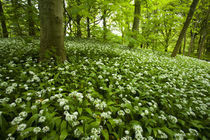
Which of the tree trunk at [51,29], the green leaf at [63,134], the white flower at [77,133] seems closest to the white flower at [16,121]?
the green leaf at [63,134]

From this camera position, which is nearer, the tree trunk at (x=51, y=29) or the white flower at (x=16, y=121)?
the white flower at (x=16, y=121)

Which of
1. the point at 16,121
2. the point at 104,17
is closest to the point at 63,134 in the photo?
the point at 16,121

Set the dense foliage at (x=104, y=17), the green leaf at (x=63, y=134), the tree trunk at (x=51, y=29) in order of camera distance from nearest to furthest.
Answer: the green leaf at (x=63, y=134)
the tree trunk at (x=51, y=29)
the dense foliage at (x=104, y=17)

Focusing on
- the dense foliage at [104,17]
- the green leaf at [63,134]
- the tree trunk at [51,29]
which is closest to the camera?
the green leaf at [63,134]

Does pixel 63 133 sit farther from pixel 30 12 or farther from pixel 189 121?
pixel 30 12

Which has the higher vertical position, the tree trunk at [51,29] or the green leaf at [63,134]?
the tree trunk at [51,29]

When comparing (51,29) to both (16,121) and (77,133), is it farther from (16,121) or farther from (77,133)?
(77,133)

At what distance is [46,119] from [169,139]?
2288 mm

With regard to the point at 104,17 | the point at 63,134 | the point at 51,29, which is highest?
the point at 104,17

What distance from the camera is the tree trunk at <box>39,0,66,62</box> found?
10.4 ft

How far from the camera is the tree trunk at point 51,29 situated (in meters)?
3.16

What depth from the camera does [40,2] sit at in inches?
124

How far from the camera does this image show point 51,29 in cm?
337

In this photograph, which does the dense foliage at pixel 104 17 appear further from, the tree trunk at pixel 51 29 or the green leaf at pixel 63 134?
the green leaf at pixel 63 134
